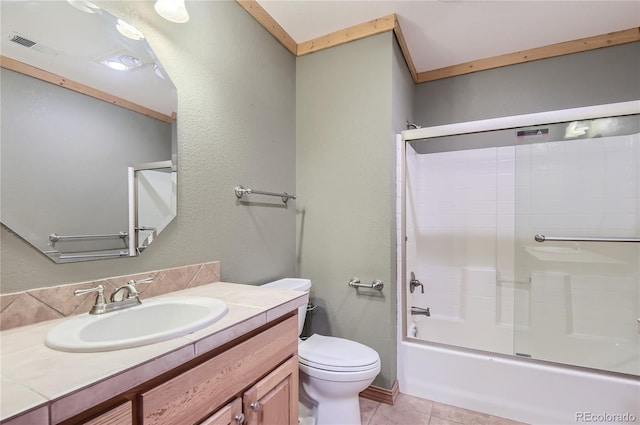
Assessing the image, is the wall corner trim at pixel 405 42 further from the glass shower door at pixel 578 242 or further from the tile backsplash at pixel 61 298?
the tile backsplash at pixel 61 298

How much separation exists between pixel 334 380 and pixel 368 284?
65cm

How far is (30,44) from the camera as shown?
3.03ft

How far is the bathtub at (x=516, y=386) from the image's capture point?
160 centimetres

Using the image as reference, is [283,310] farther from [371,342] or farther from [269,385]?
[371,342]

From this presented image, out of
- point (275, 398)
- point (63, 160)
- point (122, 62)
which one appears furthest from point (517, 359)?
point (122, 62)

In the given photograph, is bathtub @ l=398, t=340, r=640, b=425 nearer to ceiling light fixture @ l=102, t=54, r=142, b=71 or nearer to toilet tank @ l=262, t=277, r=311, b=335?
toilet tank @ l=262, t=277, r=311, b=335

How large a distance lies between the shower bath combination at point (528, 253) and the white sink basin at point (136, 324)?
1.45 m

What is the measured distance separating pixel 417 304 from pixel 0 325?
236 centimetres

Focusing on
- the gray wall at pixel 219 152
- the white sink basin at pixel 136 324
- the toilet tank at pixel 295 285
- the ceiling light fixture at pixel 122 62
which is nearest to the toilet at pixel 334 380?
the toilet tank at pixel 295 285

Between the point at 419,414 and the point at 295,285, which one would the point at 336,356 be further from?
the point at 419,414

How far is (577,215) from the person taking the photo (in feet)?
7.06

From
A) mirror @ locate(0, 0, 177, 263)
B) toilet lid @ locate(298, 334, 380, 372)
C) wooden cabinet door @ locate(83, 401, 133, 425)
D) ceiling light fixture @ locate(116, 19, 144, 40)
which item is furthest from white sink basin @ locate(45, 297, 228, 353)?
ceiling light fixture @ locate(116, 19, 144, 40)

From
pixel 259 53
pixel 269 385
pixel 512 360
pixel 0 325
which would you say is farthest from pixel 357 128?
pixel 0 325

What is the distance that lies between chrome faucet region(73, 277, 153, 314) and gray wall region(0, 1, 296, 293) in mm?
70
